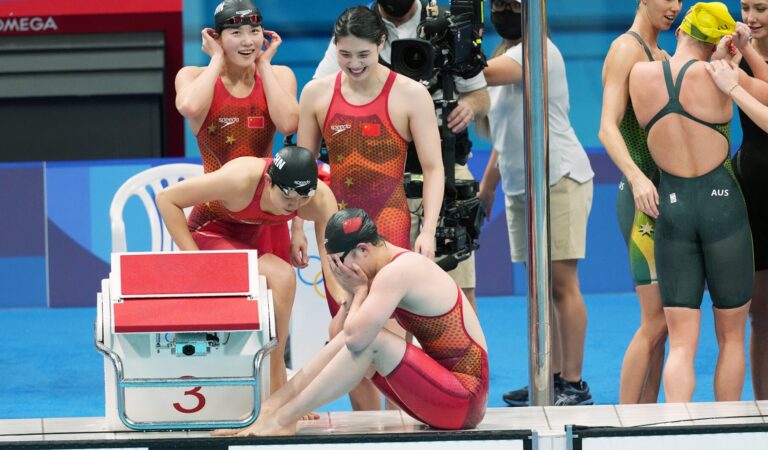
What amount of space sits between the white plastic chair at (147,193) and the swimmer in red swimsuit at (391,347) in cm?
181

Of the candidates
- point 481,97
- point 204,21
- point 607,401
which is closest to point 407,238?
point 481,97

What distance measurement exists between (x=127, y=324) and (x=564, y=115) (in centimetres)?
293

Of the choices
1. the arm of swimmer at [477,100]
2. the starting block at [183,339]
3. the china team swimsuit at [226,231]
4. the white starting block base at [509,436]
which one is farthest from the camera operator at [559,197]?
the starting block at [183,339]

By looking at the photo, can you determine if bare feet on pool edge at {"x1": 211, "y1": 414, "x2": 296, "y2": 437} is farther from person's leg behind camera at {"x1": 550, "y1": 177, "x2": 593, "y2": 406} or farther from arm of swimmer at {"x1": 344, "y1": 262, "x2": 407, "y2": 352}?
person's leg behind camera at {"x1": 550, "y1": 177, "x2": 593, "y2": 406}

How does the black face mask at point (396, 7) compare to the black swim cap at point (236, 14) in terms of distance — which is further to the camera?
the black face mask at point (396, 7)

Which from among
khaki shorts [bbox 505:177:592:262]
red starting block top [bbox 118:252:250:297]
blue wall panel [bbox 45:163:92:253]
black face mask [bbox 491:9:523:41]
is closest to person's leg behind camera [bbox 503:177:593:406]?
khaki shorts [bbox 505:177:592:262]

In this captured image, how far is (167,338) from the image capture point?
13.6 ft

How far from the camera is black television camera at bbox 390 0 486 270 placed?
523 cm

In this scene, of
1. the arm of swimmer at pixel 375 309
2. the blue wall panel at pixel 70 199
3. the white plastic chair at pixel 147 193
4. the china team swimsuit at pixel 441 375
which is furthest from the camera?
the blue wall panel at pixel 70 199

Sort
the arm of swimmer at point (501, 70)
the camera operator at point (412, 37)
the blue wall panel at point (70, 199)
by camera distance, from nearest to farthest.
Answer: the camera operator at point (412, 37), the arm of swimmer at point (501, 70), the blue wall panel at point (70, 199)

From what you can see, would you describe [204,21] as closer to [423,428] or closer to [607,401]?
[607,401]

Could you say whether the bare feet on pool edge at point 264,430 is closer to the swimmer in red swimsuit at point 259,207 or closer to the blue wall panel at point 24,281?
the swimmer in red swimsuit at point 259,207

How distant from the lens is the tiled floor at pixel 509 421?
409 centimetres

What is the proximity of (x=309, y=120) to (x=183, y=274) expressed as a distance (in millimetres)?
1016
